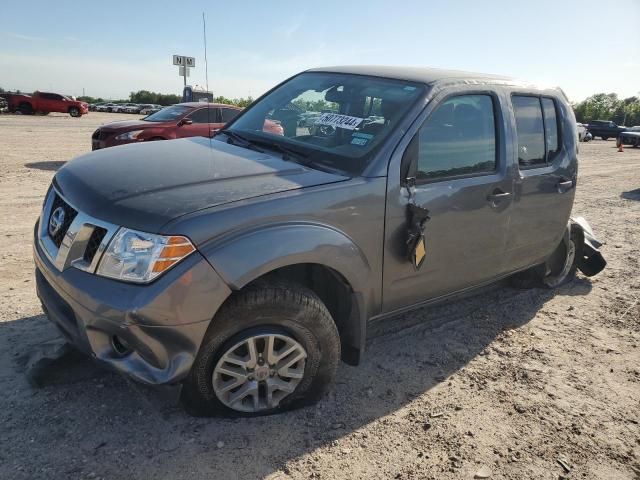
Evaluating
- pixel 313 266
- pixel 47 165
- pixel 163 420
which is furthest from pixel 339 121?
pixel 47 165

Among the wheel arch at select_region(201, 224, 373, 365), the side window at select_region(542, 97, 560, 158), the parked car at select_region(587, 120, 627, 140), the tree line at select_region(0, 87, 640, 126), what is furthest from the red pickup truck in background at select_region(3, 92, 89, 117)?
the parked car at select_region(587, 120, 627, 140)

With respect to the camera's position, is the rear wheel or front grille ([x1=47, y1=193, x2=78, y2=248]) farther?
the rear wheel

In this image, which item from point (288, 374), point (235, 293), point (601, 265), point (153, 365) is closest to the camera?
point (153, 365)

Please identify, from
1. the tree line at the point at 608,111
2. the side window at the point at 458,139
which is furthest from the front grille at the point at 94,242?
the tree line at the point at 608,111

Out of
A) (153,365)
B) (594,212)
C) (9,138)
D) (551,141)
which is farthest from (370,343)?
(9,138)

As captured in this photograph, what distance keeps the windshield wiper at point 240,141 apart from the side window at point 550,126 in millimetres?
2306

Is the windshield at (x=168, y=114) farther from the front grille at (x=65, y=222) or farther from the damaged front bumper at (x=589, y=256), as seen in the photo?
the front grille at (x=65, y=222)

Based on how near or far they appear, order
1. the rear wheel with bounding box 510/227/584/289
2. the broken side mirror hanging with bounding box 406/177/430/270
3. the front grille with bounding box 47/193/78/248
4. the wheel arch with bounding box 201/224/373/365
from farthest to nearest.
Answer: the rear wheel with bounding box 510/227/584/289, the broken side mirror hanging with bounding box 406/177/430/270, the front grille with bounding box 47/193/78/248, the wheel arch with bounding box 201/224/373/365

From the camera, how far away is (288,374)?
2.70 metres

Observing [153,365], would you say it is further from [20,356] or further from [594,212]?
[594,212]

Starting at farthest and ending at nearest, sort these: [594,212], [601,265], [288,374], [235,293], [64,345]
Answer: [594,212], [601,265], [64,345], [288,374], [235,293]

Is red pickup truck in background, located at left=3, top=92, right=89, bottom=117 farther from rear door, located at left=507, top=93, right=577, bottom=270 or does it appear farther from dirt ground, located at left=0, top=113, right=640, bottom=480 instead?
rear door, located at left=507, top=93, right=577, bottom=270

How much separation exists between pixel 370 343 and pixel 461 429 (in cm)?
102

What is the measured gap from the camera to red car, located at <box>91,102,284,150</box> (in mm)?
10211
